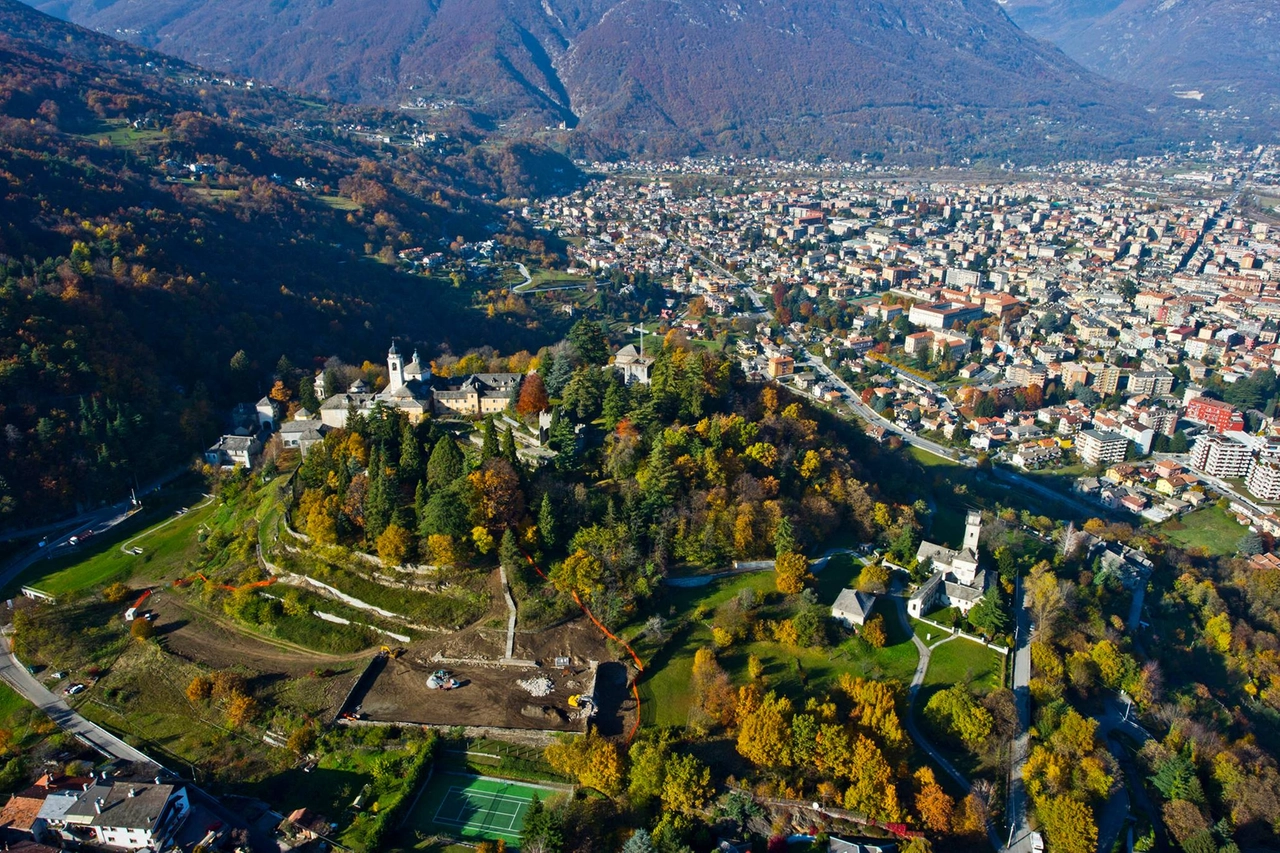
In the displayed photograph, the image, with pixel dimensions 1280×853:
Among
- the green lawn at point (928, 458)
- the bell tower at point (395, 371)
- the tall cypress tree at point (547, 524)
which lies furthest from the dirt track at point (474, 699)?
the green lawn at point (928, 458)

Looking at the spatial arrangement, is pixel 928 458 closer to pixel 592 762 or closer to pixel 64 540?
pixel 592 762

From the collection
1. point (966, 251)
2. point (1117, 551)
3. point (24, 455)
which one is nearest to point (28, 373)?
point (24, 455)

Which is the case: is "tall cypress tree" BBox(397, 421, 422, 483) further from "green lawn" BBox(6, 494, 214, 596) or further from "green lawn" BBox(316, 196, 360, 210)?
"green lawn" BBox(316, 196, 360, 210)

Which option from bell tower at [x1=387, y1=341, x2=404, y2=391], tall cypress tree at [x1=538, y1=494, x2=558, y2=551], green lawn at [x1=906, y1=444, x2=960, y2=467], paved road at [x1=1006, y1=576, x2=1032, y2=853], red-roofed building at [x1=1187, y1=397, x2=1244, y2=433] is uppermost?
bell tower at [x1=387, y1=341, x2=404, y2=391]

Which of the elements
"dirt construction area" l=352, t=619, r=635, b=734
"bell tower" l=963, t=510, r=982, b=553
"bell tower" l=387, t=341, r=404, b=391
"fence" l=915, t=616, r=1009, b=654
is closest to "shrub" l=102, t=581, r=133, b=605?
"dirt construction area" l=352, t=619, r=635, b=734

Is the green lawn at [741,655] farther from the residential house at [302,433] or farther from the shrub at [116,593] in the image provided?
the shrub at [116,593]

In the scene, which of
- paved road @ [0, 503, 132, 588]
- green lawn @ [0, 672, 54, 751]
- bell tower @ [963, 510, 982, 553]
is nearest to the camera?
green lawn @ [0, 672, 54, 751]
